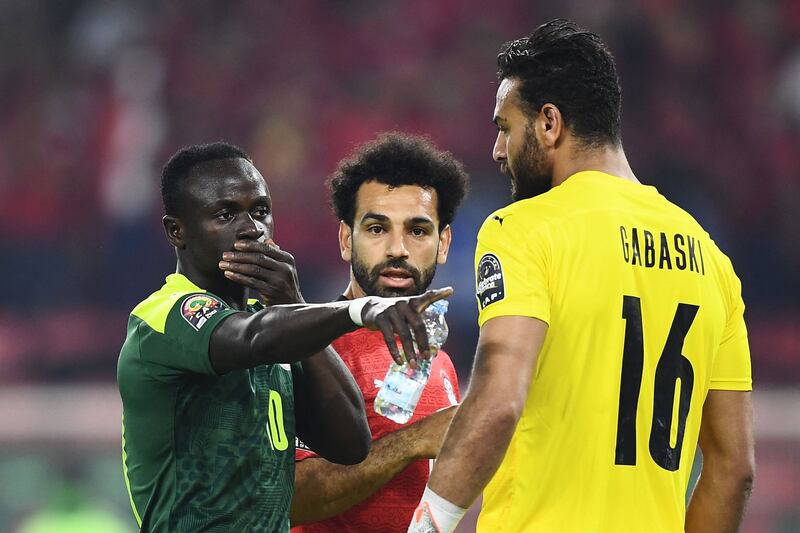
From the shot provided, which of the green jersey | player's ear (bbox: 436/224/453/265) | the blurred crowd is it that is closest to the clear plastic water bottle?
player's ear (bbox: 436/224/453/265)

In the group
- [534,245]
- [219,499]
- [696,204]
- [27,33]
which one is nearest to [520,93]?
[534,245]

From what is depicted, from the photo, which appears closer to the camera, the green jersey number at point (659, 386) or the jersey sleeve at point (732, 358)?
the green jersey number at point (659, 386)

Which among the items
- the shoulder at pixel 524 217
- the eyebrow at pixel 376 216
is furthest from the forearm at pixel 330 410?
the eyebrow at pixel 376 216

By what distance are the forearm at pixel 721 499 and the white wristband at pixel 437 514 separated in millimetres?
964

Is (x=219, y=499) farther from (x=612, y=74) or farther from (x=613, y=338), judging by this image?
(x=612, y=74)

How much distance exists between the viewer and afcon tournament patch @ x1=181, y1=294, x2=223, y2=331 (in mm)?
3547

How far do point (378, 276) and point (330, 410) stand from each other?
91cm

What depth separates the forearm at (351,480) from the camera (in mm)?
4289

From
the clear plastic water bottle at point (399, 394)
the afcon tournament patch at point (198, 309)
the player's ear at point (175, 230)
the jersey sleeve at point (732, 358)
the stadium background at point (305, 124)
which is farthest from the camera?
the stadium background at point (305, 124)

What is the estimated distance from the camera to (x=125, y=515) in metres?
9.12

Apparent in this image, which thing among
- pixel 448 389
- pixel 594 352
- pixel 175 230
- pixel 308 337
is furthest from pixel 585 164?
pixel 448 389

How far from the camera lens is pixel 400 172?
507cm

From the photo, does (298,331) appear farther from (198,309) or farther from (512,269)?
(512,269)

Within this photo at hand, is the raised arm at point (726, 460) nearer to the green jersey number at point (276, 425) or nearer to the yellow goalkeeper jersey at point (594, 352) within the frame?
the yellow goalkeeper jersey at point (594, 352)
